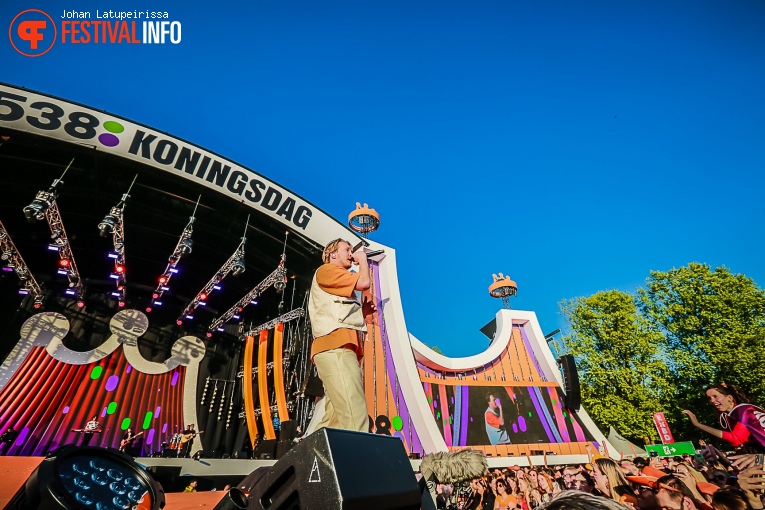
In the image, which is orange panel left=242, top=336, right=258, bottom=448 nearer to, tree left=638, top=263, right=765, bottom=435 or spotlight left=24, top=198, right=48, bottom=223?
spotlight left=24, top=198, right=48, bottom=223

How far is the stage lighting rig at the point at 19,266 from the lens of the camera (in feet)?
33.7

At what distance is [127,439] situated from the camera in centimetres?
1116

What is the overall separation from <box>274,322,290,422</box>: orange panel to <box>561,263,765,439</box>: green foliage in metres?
15.8

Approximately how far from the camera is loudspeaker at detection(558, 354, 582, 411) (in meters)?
15.5

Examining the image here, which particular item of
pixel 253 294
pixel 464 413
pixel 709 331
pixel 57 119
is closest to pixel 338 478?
pixel 57 119

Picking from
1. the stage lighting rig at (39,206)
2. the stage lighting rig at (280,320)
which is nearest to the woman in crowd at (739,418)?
the stage lighting rig at (280,320)

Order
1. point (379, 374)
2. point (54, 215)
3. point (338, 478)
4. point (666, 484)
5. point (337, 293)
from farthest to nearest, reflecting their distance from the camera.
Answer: point (379, 374) → point (54, 215) → point (337, 293) → point (666, 484) → point (338, 478)

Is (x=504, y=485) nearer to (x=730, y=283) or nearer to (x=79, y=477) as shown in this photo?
(x=79, y=477)

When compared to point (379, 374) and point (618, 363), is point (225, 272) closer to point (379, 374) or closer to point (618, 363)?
point (379, 374)

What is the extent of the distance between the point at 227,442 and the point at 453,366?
10.7m

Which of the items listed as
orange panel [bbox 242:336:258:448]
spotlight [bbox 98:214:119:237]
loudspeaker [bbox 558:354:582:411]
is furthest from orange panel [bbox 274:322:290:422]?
loudspeaker [bbox 558:354:582:411]

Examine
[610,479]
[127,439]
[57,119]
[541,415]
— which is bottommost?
[127,439]

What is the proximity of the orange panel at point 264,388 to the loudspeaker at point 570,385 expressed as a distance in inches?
510

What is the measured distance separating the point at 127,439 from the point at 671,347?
23.0m
